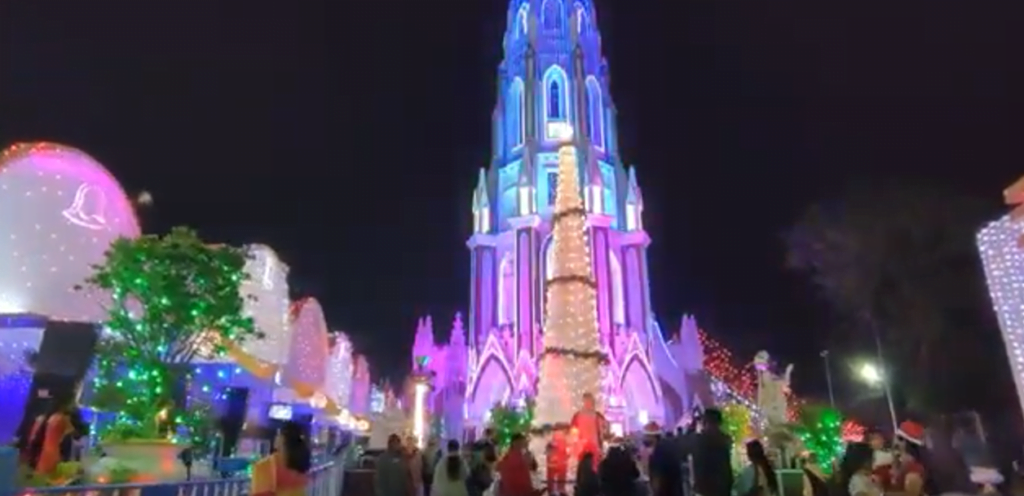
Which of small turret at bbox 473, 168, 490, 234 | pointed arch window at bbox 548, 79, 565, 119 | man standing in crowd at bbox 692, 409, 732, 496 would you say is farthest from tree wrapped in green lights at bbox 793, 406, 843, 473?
pointed arch window at bbox 548, 79, 565, 119

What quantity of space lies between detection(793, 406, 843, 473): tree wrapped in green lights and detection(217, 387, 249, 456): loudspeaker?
13614 millimetres

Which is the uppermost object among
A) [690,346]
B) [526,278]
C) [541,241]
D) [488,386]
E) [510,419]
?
[541,241]

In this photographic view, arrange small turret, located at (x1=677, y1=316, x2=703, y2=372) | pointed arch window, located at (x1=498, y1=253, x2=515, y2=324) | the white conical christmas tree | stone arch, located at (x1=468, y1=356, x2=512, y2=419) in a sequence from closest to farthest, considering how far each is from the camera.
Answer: the white conical christmas tree < stone arch, located at (x1=468, y1=356, x2=512, y2=419) < pointed arch window, located at (x1=498, y1=253, x2=515, y2=324) < small turret, located at (x1=677, y1=316, x2=703, y2=372)

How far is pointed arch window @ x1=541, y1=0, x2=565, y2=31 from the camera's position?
5466 cm

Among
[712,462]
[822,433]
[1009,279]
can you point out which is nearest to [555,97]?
[822,433]

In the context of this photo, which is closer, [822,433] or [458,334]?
[822,433]

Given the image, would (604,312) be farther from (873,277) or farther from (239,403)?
(239,403)

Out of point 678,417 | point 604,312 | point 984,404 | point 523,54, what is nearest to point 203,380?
point 984,404

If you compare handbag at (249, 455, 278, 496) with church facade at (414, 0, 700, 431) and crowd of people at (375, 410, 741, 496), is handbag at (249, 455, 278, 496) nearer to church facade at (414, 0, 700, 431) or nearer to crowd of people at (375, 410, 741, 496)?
crowd of people at (375, 410, 741, 496)

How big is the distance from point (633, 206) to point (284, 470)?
150 ft

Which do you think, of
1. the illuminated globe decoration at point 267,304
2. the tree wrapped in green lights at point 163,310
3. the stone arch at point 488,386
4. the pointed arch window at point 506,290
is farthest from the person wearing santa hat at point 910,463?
the pointed arch window at point 506,290

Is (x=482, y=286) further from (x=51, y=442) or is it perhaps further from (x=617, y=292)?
(x=51, y=442)

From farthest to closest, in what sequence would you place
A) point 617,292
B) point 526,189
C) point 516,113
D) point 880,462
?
1. point 516,113
2. point 526,189
3. point 617,292
4. point 880,462

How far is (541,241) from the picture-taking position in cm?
4634
